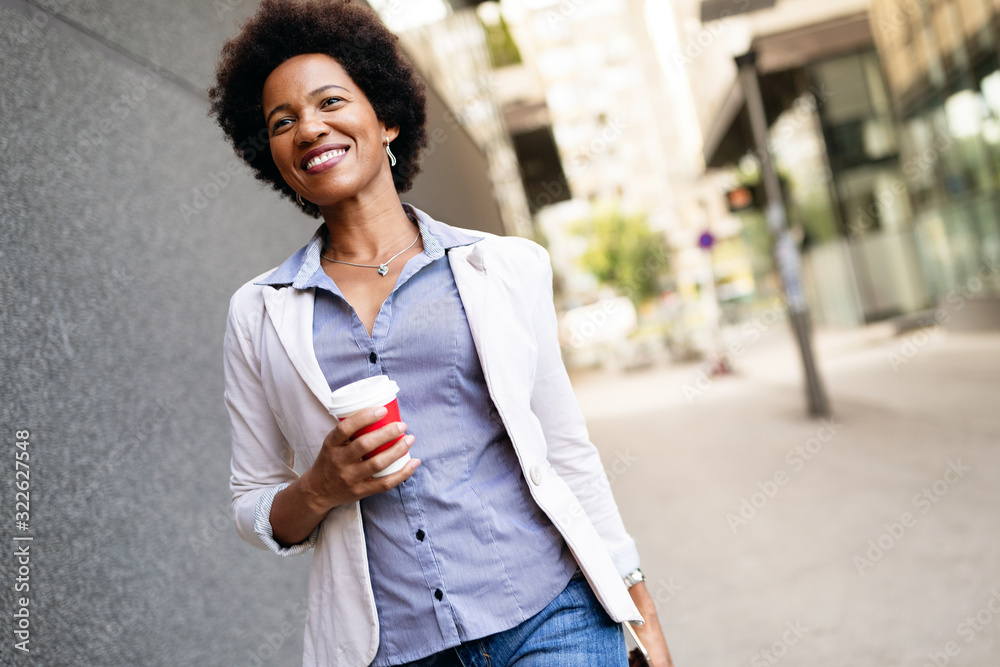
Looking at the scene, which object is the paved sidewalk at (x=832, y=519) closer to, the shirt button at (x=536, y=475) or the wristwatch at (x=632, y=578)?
the wristwatch at (x=632, y=578)

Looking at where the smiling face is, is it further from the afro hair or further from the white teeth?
the afro hair

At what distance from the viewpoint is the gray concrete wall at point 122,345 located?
2.04 m

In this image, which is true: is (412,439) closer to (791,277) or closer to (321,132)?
(321,132)

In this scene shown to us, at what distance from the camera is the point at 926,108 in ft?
49.3

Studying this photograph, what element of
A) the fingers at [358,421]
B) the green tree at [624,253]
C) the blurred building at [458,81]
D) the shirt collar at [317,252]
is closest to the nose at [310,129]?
the shirt collar at [317,252]

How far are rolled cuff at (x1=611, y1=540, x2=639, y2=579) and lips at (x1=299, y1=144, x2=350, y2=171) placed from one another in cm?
94

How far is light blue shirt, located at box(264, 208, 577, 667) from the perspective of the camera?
4.71ft

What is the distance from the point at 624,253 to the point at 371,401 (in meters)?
36.3

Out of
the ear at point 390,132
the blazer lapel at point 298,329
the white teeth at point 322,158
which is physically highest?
the ear at point 390,132

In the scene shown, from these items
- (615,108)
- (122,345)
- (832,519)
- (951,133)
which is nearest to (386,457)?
(122,345)

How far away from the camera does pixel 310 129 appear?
157 cm

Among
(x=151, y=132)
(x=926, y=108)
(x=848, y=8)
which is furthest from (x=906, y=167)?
(x=151, y=132)

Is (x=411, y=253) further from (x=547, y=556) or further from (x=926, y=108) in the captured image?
(x=926, y=108)

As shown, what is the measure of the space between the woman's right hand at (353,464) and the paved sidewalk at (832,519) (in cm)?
311
